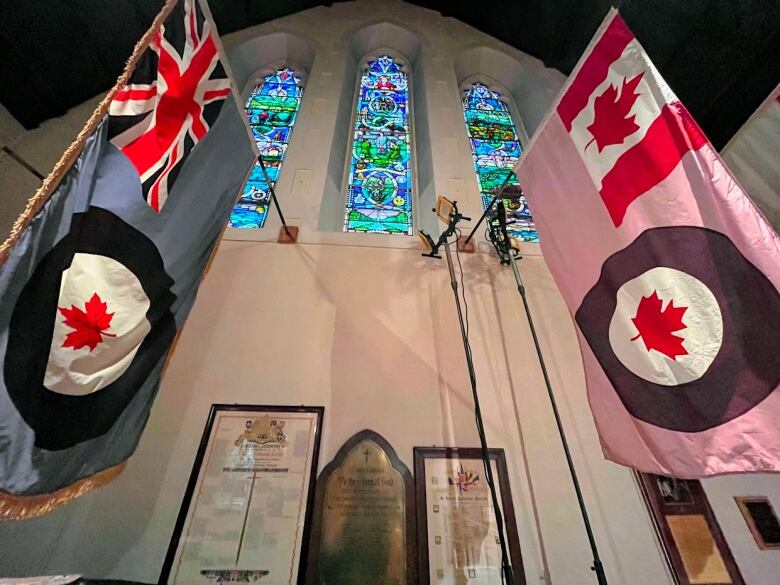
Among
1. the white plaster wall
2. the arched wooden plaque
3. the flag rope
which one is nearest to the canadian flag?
the white plaster wall

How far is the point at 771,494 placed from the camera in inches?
71.8

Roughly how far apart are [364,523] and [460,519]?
41cm

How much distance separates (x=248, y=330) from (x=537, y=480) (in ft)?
5.46

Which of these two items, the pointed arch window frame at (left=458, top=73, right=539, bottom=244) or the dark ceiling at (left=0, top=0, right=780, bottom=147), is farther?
the pointed arch window frame at (left=458, top=73, right=539, bottom=244)

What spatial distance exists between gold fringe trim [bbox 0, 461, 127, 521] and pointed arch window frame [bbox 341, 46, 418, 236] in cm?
200

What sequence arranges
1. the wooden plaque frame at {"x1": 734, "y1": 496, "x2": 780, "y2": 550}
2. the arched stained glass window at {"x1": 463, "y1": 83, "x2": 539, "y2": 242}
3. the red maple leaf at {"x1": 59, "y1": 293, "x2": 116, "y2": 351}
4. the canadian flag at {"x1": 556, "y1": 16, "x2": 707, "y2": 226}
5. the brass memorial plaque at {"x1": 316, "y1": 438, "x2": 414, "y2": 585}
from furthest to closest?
the arched stained glass window at {"x1": 463, "y1": 83, "x2": 539, "y2": 242} → the wooden plaque frame at {"x1": 734, "y1": 496, "x2": 780, "y2": 550} → the brass memorial plaque at {"x1": 316, "y1": 438, "x2": 414, "y2": 585} → the canadian flag at {"x1": 556, "y1": 16, "x2": 707, "y2": 226} → the red maple leaf at {"x1": 59, "y1": 293, "x2": 116, "y2": 351}

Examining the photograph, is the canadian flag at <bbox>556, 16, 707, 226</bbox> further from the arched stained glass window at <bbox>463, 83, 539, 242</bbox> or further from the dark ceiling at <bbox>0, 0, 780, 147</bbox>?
the dark ceiling at <bbox>0, 0, 780, 147</bbox>

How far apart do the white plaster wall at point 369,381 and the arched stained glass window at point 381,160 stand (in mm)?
242

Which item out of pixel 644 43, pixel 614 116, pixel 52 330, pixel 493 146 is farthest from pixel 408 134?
pixel 52 330

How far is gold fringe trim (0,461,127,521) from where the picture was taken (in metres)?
0.87

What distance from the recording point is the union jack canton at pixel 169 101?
1.23 meters

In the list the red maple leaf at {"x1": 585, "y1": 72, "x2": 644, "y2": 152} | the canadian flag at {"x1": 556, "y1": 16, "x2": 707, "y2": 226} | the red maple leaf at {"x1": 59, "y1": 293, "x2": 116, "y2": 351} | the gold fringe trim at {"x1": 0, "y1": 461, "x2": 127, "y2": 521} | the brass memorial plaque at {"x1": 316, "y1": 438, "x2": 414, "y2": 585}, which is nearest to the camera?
the gold fringe trim at {"x1": 0, "y1": 461, "x2": 127, "y2": 521}

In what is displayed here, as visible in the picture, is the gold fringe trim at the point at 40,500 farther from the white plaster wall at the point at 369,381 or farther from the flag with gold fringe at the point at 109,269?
the white plaster wall at the point at 369,381

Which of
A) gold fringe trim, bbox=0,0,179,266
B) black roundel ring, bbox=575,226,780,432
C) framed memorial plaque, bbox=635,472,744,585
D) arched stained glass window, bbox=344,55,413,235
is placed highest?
arched stained glass window, bbox=344,55,413,235
